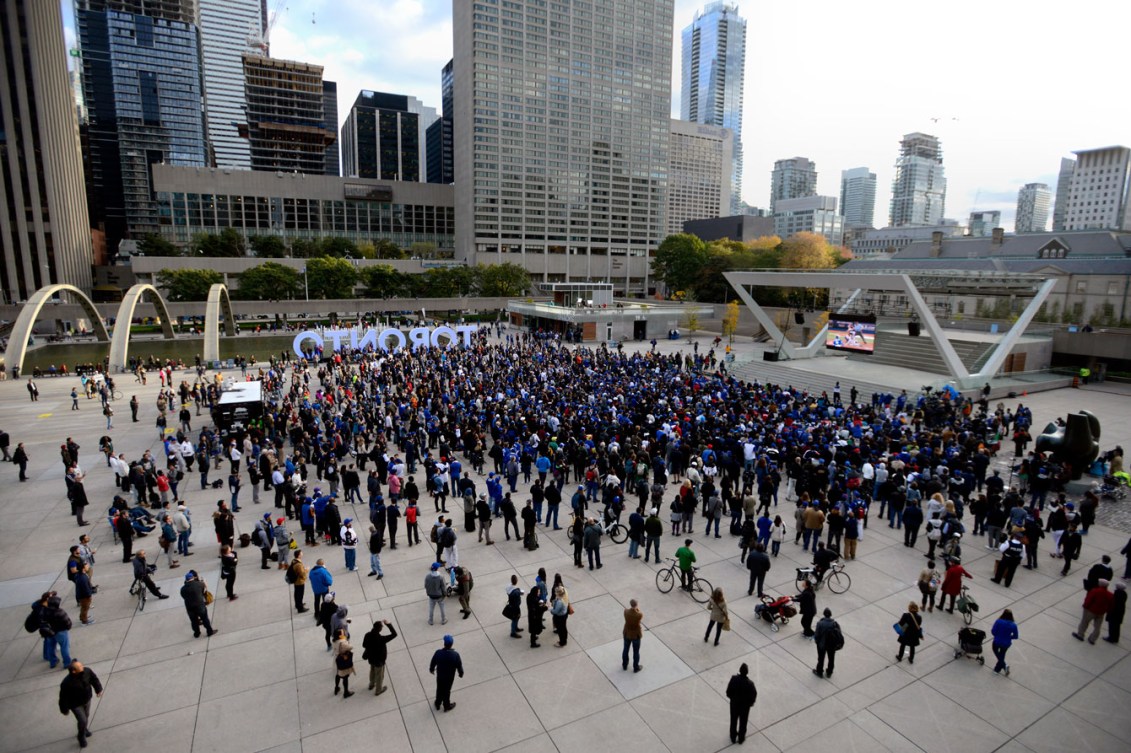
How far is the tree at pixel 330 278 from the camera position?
242ft

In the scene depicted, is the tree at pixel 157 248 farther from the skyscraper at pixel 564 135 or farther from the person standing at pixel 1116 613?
Result: the person standing at pixel 1116 613

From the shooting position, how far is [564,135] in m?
116

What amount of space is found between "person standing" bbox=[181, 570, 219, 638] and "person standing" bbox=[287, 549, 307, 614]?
1.32 m

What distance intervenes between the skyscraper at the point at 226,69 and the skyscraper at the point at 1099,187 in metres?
230

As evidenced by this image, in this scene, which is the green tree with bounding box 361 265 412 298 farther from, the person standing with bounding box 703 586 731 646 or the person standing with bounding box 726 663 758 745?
the person standing with bounding box 726 663 758 745

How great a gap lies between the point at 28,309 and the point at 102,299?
60669 millimetres

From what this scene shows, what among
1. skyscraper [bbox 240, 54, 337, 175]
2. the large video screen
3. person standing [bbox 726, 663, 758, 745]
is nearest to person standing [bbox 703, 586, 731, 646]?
person standing [bbox 726, 663, 758, 745]

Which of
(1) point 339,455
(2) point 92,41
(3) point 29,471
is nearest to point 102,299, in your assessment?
(2) point 92,41

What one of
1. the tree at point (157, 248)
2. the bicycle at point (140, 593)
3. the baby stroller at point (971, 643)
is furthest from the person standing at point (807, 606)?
the tree at point (157, 248)

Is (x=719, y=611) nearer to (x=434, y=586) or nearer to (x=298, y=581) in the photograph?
(x=434, y=586)

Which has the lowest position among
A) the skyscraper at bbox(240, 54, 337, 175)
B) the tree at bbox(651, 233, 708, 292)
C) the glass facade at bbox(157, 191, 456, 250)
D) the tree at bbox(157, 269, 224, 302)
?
the tree at bbox(157, 269, 224, 302)

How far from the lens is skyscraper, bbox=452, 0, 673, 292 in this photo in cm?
10800

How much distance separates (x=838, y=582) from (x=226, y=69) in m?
223

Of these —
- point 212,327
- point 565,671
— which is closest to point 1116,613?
point 565,671
